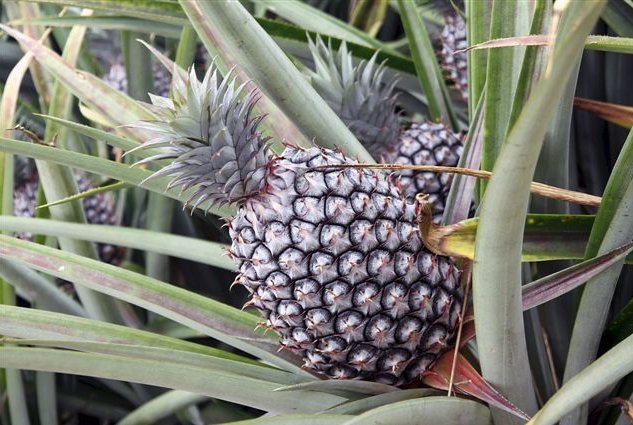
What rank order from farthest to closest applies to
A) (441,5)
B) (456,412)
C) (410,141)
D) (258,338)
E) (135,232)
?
(441,5)
(410,141)
(135,232)
(258,338)
(456,412)

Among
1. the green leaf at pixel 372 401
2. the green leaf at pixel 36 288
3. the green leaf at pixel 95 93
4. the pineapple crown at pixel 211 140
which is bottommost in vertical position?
the green leaf at pixel 372 401

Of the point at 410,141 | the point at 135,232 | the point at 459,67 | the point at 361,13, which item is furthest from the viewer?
the point at 361,13

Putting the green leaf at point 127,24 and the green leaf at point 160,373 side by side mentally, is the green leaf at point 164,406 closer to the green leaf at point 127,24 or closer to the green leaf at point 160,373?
the green leaf at point 160,373

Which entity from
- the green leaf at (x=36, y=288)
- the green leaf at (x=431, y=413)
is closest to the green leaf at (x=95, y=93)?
the green leaf at (x=36, y=288)

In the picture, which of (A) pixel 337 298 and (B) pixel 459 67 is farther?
(B) pixel 459 67

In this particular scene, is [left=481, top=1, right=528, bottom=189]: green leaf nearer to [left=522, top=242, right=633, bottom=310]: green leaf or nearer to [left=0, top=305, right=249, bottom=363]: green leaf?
[left=522, top=242, right=633, bottom=310]: green leaf

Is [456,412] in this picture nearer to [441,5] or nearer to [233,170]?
[233,170]

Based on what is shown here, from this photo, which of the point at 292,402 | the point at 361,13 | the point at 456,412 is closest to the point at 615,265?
the point at 456,412

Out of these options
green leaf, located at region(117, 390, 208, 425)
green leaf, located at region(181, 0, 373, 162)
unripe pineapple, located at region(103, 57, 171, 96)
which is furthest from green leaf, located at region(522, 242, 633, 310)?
unripe pineapple, located at region(103, 57, 171, 96)
